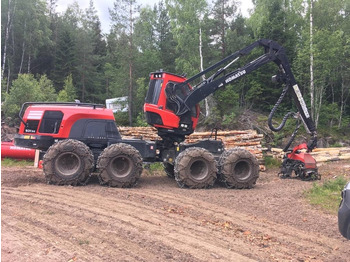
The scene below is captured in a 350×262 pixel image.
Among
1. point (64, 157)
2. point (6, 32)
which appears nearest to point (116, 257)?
point (64, 157)

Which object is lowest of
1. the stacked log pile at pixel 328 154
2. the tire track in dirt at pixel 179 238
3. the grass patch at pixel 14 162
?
Result: the tire track in dirt at pixel 179 238

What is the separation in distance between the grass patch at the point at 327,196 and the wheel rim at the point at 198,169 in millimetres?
2677

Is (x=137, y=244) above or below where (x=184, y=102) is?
below

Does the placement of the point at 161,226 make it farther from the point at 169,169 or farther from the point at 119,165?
the point at 169,169

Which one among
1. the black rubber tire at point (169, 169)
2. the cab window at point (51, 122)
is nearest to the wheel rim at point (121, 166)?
the cab window at point (51, 122)

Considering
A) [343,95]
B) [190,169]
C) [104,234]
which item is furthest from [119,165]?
[343,95]

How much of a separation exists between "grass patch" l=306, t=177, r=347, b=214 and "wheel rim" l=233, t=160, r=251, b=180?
1.68 meters

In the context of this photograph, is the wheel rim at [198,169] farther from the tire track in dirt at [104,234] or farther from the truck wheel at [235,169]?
the tire track in dirt at [104,234]

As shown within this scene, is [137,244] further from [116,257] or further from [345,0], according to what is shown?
[345,0]

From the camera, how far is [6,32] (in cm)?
3303

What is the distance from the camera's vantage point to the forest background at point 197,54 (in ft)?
76.3

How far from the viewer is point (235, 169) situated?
401 inches

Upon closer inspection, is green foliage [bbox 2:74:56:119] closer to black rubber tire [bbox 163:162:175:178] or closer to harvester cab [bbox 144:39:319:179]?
black rubber tire [bbox 163:162:175:178]

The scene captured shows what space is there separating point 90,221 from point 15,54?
36.6 m
